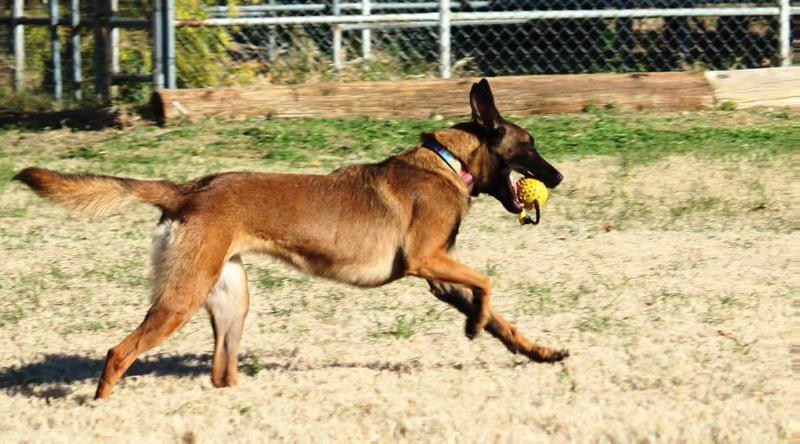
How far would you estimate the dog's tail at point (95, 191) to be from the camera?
18.0 ft

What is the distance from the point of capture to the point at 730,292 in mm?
6941

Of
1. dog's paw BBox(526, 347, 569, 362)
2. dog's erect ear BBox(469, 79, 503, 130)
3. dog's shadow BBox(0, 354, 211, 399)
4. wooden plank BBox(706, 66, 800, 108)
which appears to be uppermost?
dog's erect ear BBox(469, 79, 503, 130)

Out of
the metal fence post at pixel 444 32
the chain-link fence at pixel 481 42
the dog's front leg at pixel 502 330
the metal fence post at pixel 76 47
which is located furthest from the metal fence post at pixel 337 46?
the dog's front leg at pixel 502 330

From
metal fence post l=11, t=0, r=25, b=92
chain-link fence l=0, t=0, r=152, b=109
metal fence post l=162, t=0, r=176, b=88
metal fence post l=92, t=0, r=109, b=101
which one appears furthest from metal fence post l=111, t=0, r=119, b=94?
metal fence post l=11, t=0, r=25, b=92

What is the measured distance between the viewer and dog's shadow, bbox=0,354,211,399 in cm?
576

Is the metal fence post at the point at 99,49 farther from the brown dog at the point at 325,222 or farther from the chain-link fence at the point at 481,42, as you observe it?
the brown dog at the point at 325,222

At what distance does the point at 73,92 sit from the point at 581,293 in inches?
269

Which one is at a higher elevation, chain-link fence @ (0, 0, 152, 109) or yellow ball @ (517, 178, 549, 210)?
yellow ball @ (517, 178, 549, 210)

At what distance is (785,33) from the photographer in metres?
11.8

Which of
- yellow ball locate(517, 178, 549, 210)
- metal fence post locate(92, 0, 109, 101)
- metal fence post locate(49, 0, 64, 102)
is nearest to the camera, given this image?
yellow ball locate(517, 178, 549, 210)

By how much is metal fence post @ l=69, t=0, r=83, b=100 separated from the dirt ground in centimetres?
304

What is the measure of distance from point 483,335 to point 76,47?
7.07 m

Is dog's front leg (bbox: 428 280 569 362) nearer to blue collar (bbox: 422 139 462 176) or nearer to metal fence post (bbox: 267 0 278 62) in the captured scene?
blue collar (bbox: 422 139 462 176)

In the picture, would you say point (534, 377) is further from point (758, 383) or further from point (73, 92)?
point (73, 92)
